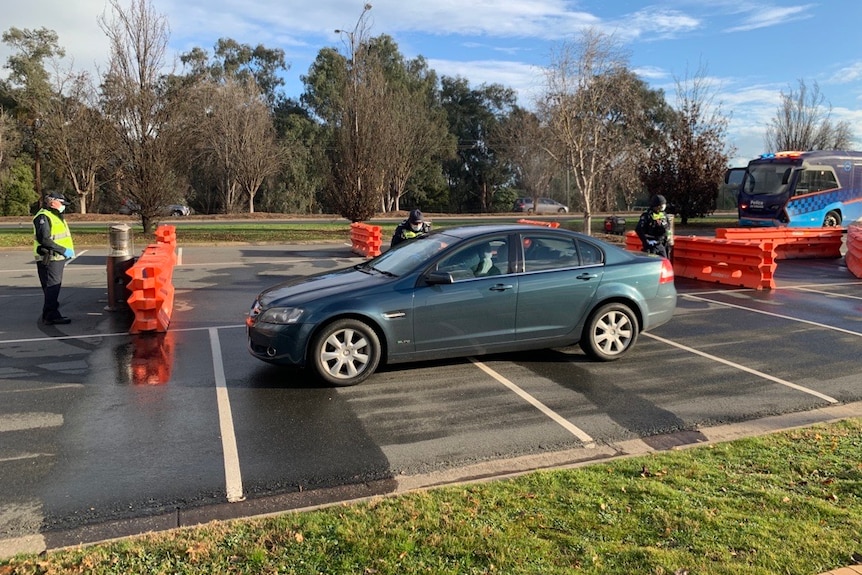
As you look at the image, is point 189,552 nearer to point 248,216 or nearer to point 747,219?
point 747,219

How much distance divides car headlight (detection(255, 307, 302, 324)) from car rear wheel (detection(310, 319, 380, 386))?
10.9 inches

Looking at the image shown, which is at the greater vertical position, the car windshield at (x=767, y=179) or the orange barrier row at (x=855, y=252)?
the car windshield at (x=767, y=179)

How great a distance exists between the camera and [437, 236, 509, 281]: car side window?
6.62m

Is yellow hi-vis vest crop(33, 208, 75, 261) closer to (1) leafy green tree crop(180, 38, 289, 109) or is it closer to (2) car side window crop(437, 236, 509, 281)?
(2) car side window crop(437, 236, 509, 281)

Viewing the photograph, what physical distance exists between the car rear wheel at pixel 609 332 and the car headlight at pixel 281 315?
10.1 ft

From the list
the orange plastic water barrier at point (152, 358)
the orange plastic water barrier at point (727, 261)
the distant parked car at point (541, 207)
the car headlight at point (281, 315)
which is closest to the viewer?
the car headlight at point (281, 315)

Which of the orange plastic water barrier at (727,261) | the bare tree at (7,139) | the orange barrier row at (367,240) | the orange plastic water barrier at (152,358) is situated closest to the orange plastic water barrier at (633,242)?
the orange plastic water barrier at (727,261)

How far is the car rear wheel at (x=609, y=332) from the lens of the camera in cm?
708

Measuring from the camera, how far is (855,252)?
15023 millimetres

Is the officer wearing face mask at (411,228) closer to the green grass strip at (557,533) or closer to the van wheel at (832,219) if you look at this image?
the green grass strip at (557,533)

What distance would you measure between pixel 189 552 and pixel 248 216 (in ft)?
119

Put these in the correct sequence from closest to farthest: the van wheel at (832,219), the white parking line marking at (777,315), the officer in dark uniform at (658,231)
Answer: the white parking line marking at (777,315) → the officer in dark uniform at (658,231) → the van wheel at (832,219)

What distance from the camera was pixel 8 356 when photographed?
739 cm

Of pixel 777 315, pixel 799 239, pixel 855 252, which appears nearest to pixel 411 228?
pixel 777 315
